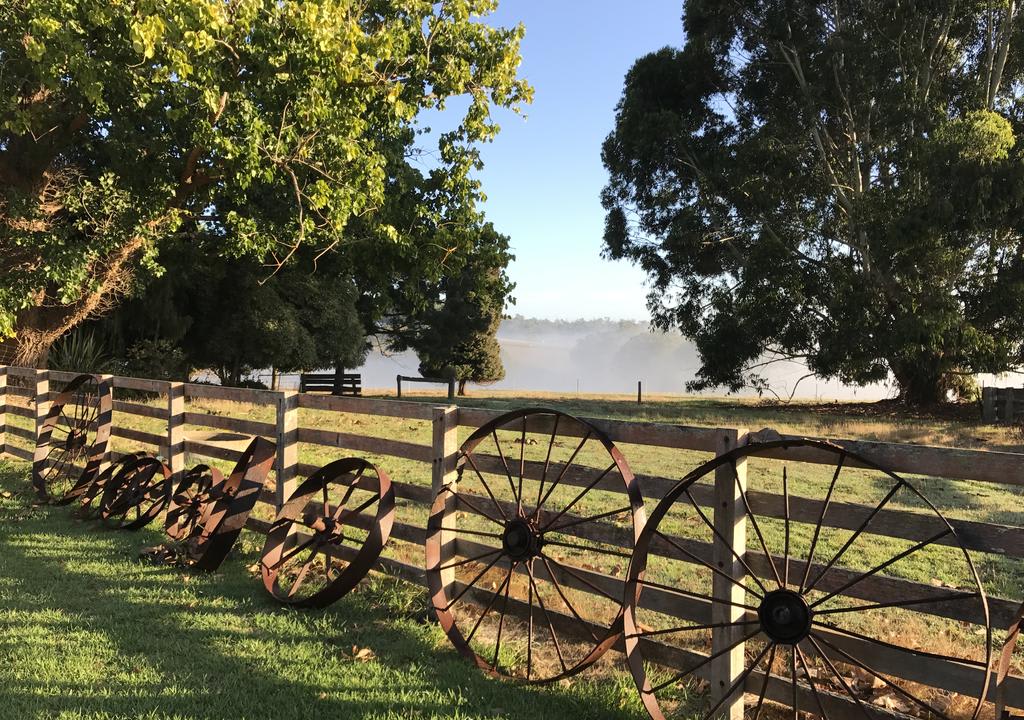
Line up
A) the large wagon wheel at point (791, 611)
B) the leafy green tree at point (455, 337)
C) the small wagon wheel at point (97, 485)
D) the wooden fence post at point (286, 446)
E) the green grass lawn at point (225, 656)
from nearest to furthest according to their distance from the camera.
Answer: the large wagon wheel at point (791, 611) → the green grass lawn at point (225, 656) → the wooden fence post at point (286, 446) → the small wagon wheel at point (97, 485) → the leafy green tree at point (455, 337)

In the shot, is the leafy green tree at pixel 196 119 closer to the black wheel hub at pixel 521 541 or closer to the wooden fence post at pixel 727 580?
the black wheel hub at pixel 521 541

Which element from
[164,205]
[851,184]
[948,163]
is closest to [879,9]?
[851,184]

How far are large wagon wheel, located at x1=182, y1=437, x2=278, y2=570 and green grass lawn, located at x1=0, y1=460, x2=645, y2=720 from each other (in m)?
0.22

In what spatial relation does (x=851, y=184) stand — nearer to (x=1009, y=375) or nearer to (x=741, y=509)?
(x=1009, y=375)

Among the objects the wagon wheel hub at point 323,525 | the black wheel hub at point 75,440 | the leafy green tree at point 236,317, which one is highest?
the leafy green tree at point 236,317

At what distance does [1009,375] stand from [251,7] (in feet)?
89.3

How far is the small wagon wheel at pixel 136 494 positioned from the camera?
687 cm

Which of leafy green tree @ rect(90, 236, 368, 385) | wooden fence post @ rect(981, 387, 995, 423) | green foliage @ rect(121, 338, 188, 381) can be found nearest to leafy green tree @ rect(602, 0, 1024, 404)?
wooden fence post @ rect(981, 387, 995, 423)

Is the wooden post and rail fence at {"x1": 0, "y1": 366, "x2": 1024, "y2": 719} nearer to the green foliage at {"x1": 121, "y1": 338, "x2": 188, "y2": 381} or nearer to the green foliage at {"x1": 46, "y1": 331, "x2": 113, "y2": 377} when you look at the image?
the green foliage at {"x1": 46, "y1": 331, "x2": 113, "y2": 377}

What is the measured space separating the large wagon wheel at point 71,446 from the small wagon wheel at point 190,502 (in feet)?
6.80

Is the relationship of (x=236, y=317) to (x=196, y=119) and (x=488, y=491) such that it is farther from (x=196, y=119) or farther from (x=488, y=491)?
(x=488, y=491)

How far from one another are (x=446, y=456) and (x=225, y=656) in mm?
1861

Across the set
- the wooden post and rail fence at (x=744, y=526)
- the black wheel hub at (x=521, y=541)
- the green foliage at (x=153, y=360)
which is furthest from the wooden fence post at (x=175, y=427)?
the green foliage at (x=153, y=360)

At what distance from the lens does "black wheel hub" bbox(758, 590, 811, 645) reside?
3.07 metres
